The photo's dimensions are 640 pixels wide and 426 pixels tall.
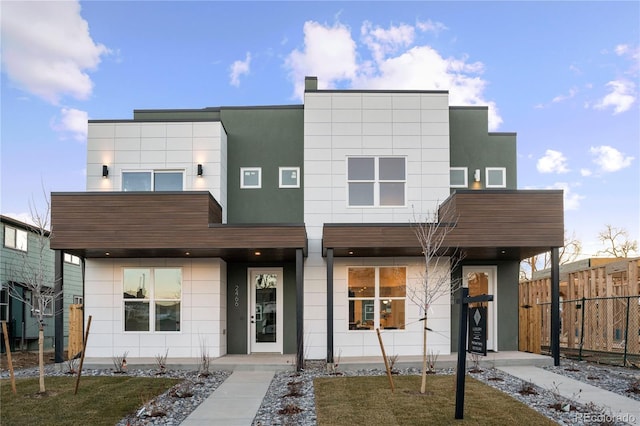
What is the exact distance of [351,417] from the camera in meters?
7.52

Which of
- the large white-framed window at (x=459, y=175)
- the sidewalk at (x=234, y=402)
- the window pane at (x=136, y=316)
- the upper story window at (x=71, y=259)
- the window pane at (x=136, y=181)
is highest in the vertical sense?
the large white-framed window at (x=459, y=175)

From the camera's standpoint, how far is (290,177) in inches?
568

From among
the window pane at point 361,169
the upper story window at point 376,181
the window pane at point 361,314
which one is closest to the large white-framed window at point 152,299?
the window pane at point 361,314

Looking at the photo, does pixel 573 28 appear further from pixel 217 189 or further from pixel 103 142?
pixel 103 142

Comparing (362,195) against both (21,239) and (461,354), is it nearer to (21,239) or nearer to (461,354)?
(461,354)

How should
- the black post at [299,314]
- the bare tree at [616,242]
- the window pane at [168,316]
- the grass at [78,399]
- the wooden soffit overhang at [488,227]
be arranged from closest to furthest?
1. the grass at [78,399]
2. the black post at [299,314]
3. the wooden soffit overhang at [488,227]
4. the window pane at [168,316]
5. the bare tree at [616,242]

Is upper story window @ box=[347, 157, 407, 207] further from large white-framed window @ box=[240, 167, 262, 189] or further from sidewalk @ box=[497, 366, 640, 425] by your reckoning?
sidewalk @ box=[497, 366, 640, 425]

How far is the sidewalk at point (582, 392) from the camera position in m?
7.64

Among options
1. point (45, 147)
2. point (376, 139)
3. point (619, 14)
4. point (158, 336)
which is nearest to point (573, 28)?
point (619, 14)

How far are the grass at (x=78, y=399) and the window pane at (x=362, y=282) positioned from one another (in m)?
5.07

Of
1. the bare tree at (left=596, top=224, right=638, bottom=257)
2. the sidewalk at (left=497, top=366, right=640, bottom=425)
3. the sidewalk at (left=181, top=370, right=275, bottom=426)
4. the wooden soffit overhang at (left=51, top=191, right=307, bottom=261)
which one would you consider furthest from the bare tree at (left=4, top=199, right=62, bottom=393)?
the bare tree at (left=596, top=224, right=638, bottom=257)

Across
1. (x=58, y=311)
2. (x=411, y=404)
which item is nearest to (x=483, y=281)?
(x=411, y=404)

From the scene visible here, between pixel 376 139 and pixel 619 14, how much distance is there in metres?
6.88

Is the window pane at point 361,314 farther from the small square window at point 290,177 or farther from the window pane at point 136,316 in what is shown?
the window pane at point 136,316
